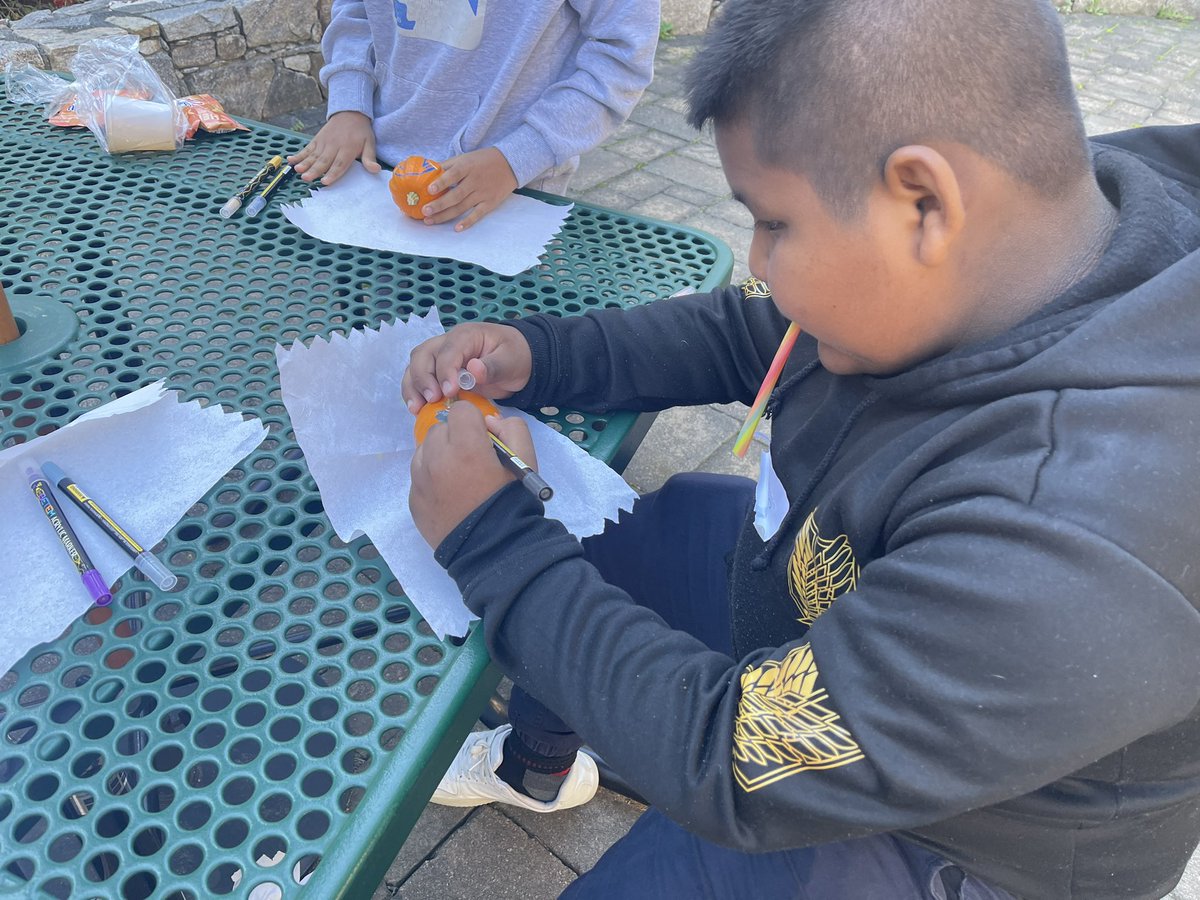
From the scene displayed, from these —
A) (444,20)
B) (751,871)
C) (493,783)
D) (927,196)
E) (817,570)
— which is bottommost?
(493,783)

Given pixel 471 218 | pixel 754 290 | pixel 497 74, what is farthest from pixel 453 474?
pixel 497 74

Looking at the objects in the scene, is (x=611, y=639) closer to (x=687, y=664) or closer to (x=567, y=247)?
(x=687, y=664)

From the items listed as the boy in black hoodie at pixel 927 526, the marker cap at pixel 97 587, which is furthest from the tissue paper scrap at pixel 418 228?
the marker cap at pixel 97 587

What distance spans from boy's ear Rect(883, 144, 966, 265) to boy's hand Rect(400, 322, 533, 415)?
49 cm

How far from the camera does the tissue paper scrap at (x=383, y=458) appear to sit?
85 cm

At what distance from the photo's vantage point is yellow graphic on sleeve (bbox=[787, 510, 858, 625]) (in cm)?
81

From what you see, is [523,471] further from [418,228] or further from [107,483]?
[418,228]

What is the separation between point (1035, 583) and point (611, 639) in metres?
0.35

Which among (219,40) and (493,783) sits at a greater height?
(219,40)

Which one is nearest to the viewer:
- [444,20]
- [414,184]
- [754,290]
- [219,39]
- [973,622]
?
[973,622]

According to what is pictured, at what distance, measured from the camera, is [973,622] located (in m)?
0.60

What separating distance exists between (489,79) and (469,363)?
A: 3.10 ft

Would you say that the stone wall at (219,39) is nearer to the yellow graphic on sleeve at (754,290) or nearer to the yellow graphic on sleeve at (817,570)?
the yellow graphic on sleeve at (754,290)

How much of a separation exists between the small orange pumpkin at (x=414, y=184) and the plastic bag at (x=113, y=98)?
426mm
